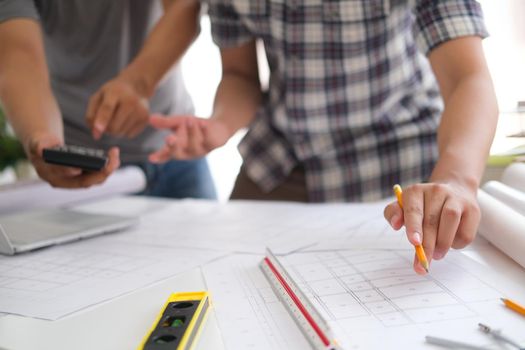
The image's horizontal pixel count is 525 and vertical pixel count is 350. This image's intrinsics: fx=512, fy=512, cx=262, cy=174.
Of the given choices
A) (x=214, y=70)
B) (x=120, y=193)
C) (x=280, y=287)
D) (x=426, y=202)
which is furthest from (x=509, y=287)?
(x=214, y=70)

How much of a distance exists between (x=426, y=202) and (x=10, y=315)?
0.48 m

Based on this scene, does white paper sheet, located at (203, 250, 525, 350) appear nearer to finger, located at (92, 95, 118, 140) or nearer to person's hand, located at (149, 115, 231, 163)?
person's hand, located at (149, 115, 231, 163)

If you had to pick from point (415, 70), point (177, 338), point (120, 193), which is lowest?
point (120, 193)

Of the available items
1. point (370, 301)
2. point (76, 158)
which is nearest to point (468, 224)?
point (370, 301)

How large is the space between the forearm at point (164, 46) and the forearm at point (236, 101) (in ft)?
0.43

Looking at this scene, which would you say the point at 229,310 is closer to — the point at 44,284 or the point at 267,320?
the point at 267,320

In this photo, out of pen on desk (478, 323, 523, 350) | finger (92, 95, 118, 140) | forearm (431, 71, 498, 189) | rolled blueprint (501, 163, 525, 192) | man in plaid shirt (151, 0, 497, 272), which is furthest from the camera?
finger (92, 95, 118, 140)

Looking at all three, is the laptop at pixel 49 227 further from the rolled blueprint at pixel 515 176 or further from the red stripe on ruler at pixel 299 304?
the rolled blueprint at pixel 515 176

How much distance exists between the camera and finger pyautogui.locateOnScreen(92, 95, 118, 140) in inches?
39.7

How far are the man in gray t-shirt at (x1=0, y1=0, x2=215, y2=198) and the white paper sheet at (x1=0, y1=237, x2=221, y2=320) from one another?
0.65 feet

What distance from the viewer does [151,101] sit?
1380 millimetres

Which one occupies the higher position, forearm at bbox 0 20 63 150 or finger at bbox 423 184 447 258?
forearm at bbox 0 20 63 150

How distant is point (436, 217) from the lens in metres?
0.57

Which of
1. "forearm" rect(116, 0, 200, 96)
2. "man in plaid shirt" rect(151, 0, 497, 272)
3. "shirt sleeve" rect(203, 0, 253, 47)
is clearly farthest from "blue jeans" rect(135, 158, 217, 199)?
"shirt sleeve" rect(203, 0, 253, 47)
